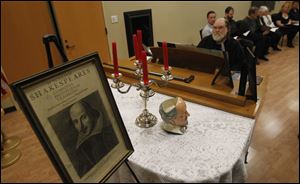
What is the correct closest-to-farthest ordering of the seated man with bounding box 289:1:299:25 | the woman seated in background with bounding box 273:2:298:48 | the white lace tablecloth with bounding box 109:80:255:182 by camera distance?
the white lace tablecloth with bounding box 109:80:255:182 < the woman seated in background with bounding box 273:2:298:48 < the seated man with bounding box 289:1:299:25

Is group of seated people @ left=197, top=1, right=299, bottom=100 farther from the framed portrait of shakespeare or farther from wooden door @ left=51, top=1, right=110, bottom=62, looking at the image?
wooden door @ left=51, top=1, right=110, bottom=62

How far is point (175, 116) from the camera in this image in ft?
A: 2.62

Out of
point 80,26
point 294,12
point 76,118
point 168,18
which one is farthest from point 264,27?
point 76,118

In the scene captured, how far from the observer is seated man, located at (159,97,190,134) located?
80 centimetres

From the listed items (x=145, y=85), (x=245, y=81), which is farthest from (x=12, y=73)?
(x=245, y=81)

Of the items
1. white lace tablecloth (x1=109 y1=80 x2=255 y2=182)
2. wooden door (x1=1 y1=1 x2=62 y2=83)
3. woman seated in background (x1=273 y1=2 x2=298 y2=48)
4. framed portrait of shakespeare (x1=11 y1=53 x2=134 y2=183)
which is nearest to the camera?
framed portrait of shakespeare (x1=11 y1=53 x2=134 y2=183)

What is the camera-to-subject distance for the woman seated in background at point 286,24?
453 cm

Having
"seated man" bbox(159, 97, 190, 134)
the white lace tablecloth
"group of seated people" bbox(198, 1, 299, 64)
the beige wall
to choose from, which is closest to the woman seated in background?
"group of seated people" bbox(198, 1, 299, 64)

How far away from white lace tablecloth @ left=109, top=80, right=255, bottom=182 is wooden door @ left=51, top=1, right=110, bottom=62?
2006 mm

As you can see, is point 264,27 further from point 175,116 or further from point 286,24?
point 175,116

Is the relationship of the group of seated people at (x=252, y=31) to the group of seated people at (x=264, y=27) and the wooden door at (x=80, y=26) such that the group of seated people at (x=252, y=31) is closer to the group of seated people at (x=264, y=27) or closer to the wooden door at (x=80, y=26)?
Answer: the group of seated people at (x=264, y=27)

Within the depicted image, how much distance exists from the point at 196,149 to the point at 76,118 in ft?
1.38

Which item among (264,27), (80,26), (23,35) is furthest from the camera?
(264,27)

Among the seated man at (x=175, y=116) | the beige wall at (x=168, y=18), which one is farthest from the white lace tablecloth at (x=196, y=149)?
the beige wall at (x=168, y=18)
